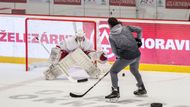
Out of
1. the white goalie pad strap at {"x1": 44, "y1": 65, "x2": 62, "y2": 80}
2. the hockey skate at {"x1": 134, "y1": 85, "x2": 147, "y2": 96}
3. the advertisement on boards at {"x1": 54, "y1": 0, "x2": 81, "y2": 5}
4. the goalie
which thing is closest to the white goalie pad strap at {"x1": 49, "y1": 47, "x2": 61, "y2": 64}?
the goalie

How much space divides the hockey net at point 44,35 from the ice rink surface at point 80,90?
25cm

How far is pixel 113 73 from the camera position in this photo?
7578 millimetres

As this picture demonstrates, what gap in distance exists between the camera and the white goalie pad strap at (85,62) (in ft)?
30.8

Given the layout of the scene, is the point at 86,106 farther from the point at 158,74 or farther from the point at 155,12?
the point at 155,12

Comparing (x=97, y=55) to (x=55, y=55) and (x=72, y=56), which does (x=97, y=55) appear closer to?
(x=72, y=56)

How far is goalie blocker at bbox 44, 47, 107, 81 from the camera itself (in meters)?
9.34

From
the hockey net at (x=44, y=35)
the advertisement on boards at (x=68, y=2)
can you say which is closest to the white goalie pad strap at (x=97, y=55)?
the hockey net at (x=44, y=35)

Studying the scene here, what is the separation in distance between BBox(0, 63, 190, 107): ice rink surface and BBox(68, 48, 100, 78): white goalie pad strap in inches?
Answer: 6.5

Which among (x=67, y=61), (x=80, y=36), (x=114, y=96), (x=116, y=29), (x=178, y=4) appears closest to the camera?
(x=116, y=29)

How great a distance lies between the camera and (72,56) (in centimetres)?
938

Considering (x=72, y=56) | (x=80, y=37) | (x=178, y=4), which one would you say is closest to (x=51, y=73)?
(x=72, y=56)

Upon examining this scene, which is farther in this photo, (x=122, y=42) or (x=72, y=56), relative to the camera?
(x=72, y=56)

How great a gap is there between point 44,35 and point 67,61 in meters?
1.43

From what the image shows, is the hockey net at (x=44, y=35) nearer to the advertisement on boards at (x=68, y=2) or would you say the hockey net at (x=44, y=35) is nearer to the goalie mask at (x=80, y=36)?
the goalie mask at (x=80, y=36)
